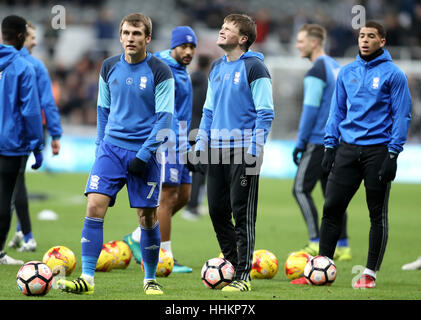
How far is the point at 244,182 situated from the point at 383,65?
6.08ft

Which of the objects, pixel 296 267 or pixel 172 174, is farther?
pixel 172 174

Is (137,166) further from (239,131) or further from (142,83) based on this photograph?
(239,131)

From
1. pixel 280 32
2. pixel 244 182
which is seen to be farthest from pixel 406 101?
pixel 280 32

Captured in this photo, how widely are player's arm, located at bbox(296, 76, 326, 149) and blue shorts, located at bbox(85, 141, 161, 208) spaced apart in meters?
3.64

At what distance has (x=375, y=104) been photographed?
25.2ft

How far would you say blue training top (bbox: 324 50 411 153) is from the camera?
7.54m

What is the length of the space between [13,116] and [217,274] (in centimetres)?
304

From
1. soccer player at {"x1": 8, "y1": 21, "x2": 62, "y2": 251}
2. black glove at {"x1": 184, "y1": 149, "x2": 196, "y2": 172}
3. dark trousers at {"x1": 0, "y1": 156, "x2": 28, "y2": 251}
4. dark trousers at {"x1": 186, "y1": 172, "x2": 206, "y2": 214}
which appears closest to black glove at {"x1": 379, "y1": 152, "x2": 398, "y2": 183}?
black glove at {"x1": 184, "y1": 149, "x2": 196, "y2": 172}

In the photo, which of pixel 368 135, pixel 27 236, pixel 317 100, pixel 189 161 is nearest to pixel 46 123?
pixel 27 236

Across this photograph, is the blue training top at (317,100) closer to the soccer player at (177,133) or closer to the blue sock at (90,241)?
the soccer player at (177,133)

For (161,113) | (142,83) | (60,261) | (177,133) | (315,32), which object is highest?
(315,32)

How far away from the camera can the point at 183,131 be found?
9.04m

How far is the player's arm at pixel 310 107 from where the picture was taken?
10.3m
